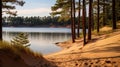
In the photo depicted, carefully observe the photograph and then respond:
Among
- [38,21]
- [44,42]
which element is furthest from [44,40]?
[38,21]

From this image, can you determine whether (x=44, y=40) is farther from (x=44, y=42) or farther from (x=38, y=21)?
(x=38, y=21)

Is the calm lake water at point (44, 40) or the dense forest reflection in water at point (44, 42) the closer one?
the dense forest reflection in water at point (44, 42)

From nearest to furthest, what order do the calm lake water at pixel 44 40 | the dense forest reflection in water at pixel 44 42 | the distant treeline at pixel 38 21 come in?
1. the dense forest reflection in water at pixel 44 42
2. the calm lake water at pixel 44 40
3. the distant treeline at pixel 38 21

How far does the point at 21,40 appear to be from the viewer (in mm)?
32844

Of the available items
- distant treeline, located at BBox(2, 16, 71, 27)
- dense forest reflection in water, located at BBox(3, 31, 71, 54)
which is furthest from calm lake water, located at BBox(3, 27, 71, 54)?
distant treeline, located at BBox(2, 16, 71, 27)

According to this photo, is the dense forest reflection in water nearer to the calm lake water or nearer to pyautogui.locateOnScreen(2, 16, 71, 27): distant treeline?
the calm lake water

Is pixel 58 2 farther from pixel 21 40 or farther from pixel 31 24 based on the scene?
pixel 31 24

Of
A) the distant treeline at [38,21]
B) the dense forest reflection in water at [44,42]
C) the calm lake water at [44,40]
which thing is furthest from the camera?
the distant treeline at [38,21]

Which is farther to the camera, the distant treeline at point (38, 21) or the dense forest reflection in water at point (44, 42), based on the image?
the distant treeline at point (38, 21)

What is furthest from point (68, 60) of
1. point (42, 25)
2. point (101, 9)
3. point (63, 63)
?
point (42, 25)

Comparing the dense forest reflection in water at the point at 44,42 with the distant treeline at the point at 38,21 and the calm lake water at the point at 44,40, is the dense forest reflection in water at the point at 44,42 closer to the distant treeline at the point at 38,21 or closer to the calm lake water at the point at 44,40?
the calm lake water at the point at 44,40

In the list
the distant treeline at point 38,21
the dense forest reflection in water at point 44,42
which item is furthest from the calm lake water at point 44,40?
the distant treeline at point 38,21

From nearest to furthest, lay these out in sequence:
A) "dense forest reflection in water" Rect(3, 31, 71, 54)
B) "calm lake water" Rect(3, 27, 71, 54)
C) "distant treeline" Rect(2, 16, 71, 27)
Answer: "dense forest reflection in water" Rect(3, 31, 71, 54) < "calm lake water" Rect(3, 27, 71, 54) < "distant treeline" Rect(2, 16, 71, 27)

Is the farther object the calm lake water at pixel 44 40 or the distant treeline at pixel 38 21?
the distant treeline at pixel 38 21
